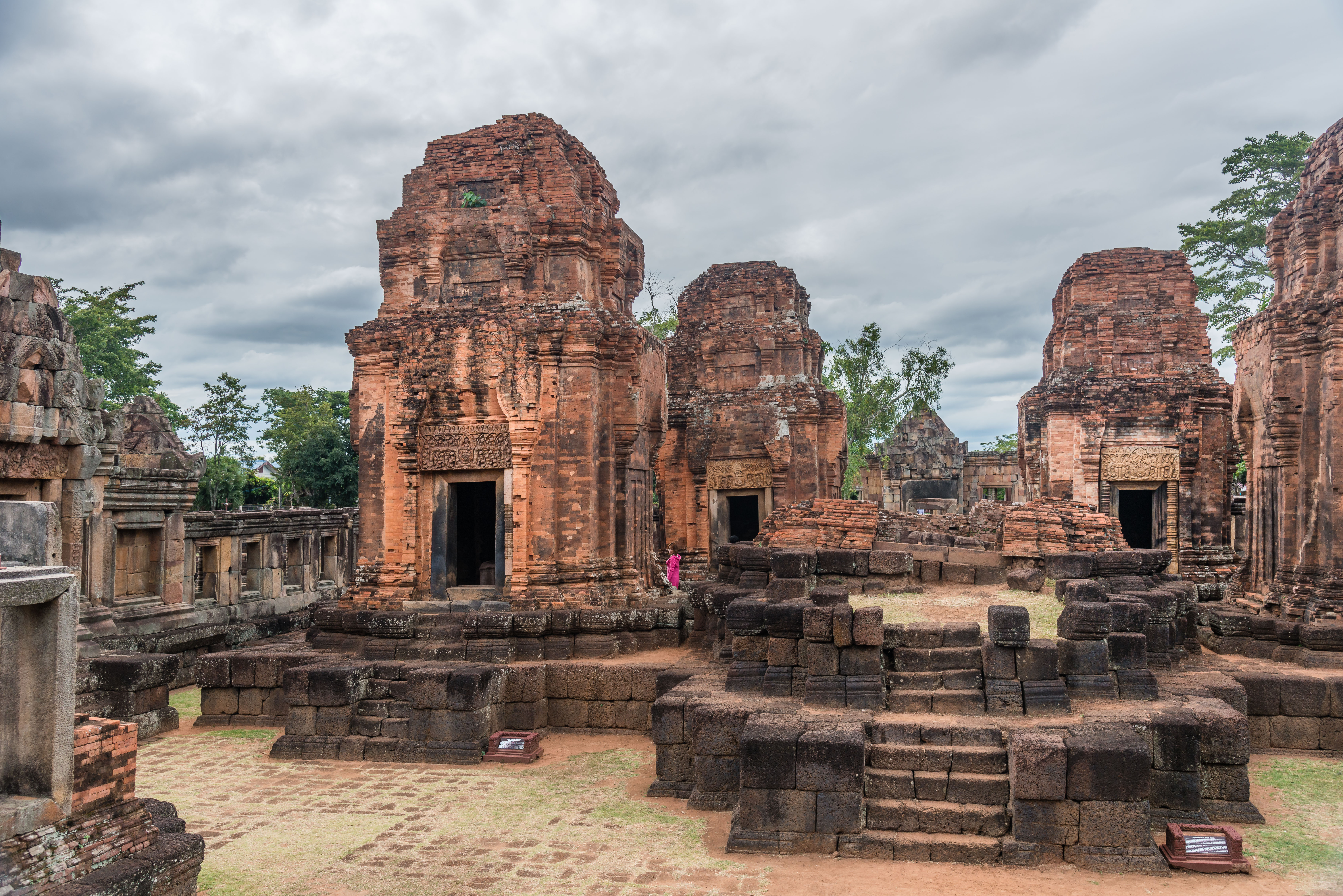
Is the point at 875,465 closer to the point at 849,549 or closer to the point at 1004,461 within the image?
the point at 1004,461

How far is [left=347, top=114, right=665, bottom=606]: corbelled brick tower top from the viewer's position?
1200 cm

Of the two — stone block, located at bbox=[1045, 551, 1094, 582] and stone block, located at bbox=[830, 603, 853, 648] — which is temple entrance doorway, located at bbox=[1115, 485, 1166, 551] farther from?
stone block, located at bbox=[830, 603, 853, 648]

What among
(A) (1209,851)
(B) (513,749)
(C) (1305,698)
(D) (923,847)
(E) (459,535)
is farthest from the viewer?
(E) (459,535)

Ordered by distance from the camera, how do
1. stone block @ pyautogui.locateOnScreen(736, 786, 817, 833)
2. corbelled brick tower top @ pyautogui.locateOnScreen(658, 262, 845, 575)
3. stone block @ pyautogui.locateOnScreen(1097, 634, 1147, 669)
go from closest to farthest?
stone block @ pyautogui.locateOnScreen(736, 786, 817, 833) → stone block @ pyautogui.locateOnScreen(1097, 634, 1147, 669) → corbelled brick tower top @ pyautogui.locateOnScreen(658, 262, 845, 575)

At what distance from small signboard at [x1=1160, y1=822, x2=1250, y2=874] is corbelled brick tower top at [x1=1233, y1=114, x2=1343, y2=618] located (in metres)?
6.08

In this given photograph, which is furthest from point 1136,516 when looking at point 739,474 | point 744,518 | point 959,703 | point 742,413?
point 959,703

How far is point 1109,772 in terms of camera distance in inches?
245

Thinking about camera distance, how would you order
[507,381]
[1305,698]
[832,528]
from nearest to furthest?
[1305,698], [832,528], [507,381]

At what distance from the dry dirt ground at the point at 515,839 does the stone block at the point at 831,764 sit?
495 millimetres

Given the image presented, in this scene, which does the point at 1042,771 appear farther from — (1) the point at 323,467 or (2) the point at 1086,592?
(1) the point at 323,467

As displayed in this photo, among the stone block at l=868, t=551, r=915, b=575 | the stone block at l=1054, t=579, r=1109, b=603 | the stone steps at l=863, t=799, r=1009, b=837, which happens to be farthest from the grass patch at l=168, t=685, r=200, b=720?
the stone block at l=1054, t=579, r=1109, b=603

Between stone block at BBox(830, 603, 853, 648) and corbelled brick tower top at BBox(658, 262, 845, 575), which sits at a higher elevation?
corbelled brick tower top at BBox(658, 262, 845, 575)

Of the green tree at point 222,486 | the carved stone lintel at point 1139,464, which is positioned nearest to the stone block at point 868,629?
the carved stone lintel at point 1139,464

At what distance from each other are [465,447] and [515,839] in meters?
6.33
